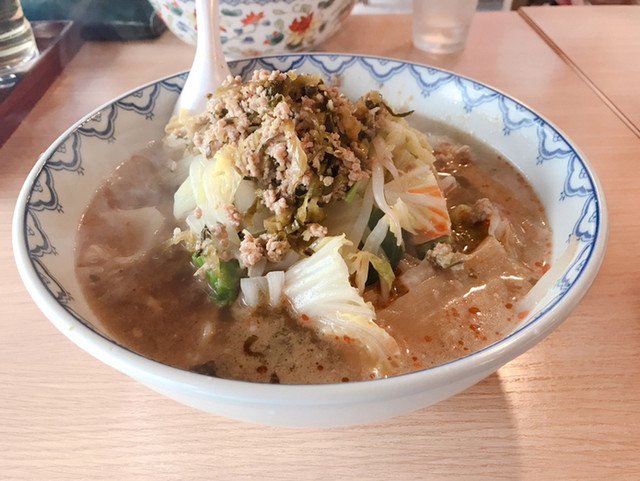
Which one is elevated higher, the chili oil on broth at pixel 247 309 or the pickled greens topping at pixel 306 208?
the pickled greens topping at pixel 306 208

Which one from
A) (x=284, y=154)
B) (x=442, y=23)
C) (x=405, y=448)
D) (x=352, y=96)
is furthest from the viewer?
(x=442, y=23)

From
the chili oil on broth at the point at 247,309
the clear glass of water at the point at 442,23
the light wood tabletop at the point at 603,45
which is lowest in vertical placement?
the chili oil on broth at the point at 247,309

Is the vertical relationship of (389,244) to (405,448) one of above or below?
above

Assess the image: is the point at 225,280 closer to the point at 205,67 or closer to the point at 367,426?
the point at 367,426

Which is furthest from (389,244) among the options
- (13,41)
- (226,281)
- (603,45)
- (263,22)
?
(603,45)

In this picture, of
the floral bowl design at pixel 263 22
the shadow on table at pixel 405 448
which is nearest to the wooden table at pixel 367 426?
the shadow on table at pixel 405 448

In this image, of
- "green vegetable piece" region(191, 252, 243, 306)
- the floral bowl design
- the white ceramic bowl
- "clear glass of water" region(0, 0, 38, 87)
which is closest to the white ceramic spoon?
the white ceramic bowl

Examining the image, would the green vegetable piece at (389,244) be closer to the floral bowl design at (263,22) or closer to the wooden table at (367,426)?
the wooden table at (367,426)
